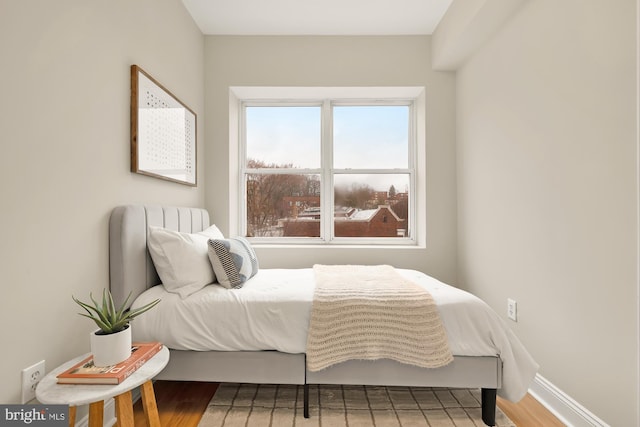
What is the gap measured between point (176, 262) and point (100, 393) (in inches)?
30.4

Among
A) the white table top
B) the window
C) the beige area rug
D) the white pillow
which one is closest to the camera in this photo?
the white table top

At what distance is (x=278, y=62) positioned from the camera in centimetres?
296

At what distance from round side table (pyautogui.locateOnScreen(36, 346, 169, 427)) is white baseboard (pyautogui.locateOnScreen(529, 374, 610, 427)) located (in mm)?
1950

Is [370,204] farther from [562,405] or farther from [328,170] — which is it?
[562,405]

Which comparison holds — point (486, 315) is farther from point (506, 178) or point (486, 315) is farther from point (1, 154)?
point (1, 154)

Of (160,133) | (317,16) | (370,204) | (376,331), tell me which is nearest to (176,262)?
(160,133)

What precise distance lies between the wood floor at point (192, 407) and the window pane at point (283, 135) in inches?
83.3

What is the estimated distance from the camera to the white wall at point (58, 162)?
113cm

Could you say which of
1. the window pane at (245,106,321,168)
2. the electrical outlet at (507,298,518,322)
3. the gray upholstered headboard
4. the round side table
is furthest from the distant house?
the round side table

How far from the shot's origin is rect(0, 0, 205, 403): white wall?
3.70 ft

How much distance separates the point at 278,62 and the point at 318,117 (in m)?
0.67

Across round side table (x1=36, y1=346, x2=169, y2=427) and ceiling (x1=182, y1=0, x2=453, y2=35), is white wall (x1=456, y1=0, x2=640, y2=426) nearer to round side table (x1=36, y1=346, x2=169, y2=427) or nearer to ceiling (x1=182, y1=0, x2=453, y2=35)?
ceiling (x1=182, y1=0, x2=453, y2=35)

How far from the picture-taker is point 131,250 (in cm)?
166

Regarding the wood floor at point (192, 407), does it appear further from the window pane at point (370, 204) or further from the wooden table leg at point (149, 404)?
the window pane at point (370, 204)
